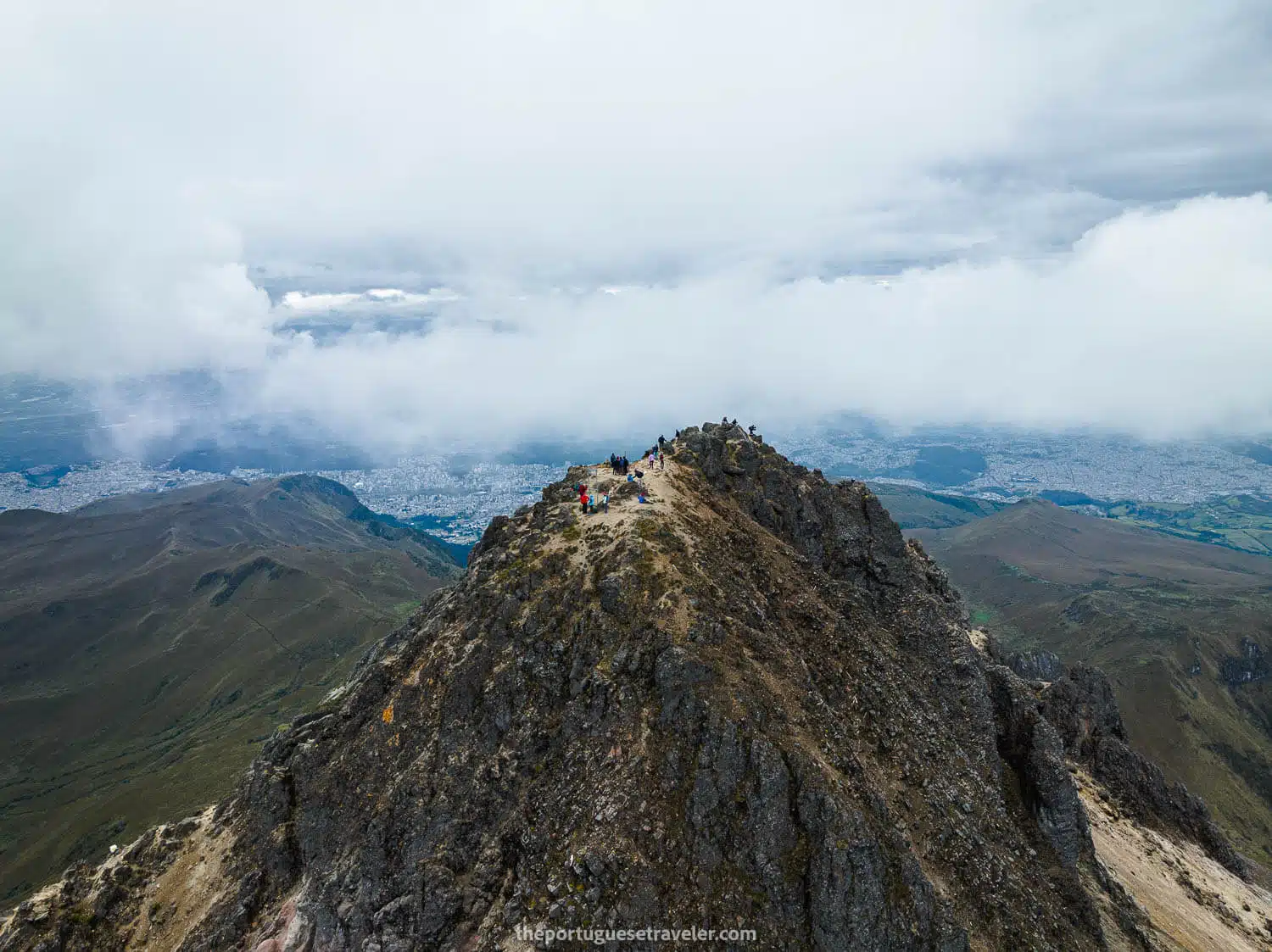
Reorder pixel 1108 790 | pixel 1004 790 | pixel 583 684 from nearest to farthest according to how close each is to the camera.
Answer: pixel 583 684 < pixel 1004 790 < pixel 1108 790

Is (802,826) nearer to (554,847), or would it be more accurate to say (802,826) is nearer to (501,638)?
(554,847)

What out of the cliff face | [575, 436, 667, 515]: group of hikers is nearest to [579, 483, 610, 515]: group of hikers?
[575, 436, 667, 515]: group of hikers

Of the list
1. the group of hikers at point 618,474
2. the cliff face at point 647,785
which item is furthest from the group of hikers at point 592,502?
the cliff face at point 647,785

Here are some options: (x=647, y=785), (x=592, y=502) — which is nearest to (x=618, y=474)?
(x=592, y=502)

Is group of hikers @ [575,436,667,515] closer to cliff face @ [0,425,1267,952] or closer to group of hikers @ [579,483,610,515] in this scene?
group of hikers @ [579,483,610,515]

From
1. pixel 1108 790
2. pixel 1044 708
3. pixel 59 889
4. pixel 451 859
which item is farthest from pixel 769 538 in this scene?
pixel 59 889

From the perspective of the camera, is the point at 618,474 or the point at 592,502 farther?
the point at 618,474

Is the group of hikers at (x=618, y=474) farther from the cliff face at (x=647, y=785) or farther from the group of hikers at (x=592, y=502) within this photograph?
the cliff face at (x=647, y=785)

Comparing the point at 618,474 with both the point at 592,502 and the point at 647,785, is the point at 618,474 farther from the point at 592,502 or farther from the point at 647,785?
the point at 647,785
